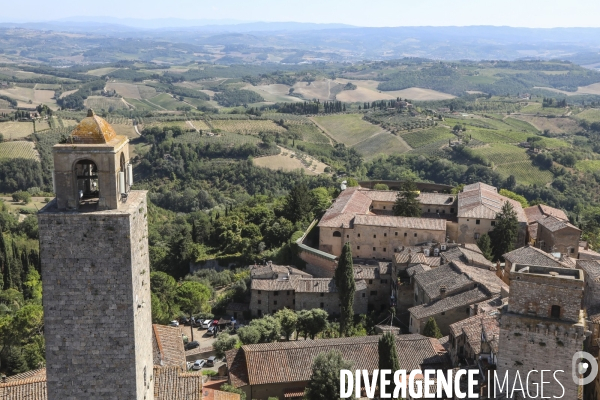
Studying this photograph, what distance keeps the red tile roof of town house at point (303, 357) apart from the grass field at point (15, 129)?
4273 inches

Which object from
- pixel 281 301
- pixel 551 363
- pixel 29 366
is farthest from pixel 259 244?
pixel 551 363

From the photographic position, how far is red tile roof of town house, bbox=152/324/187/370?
2793cm

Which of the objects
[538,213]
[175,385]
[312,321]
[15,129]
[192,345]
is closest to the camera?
[175,385]

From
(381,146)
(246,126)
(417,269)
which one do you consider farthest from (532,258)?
(246,126)

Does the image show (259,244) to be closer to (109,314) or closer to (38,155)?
(109,314)

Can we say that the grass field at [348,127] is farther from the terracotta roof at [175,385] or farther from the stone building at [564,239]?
the terracotta roof at [175,385]

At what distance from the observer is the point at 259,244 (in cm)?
5688

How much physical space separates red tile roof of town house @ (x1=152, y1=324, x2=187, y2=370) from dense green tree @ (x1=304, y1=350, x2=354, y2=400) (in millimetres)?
6045

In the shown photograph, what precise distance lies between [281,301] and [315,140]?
338 feet

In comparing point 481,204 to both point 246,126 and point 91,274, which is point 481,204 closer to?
point 91,274

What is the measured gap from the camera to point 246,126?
145m

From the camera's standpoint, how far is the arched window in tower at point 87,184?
1645 centimetres

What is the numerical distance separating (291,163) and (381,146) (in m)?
27.3

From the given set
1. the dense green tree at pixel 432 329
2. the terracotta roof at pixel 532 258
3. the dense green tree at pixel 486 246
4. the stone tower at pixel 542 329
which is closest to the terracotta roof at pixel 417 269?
the terracotta roof at pixel 532 258
